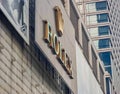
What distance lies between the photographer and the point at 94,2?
141500mm

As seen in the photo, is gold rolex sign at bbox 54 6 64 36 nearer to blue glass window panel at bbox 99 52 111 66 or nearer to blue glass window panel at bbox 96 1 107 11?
blue glass window panel at bbox 99 52 111 66

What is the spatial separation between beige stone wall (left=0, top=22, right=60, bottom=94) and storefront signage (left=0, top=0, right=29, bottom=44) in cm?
85

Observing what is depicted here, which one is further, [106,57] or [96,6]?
[96,6]

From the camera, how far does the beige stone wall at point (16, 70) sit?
36531mm

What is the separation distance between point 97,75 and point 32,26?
40730mm

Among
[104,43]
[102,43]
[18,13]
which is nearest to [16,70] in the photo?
[18,13]

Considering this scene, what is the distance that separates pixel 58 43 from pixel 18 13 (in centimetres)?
1144

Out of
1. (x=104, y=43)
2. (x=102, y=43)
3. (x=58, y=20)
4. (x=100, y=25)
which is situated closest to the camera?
(x=58, y=20)

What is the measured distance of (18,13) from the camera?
39.5 m

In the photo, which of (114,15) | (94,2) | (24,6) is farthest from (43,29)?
(114,15)

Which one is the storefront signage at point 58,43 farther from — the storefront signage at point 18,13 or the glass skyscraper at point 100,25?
the glass skyscraper at point 100,25

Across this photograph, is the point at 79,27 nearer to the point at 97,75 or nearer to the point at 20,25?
the point at 97,75

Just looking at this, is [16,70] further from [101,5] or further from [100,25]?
[101,5]

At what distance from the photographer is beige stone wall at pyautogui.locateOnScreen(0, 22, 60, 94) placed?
3653 cm
